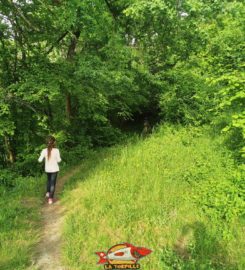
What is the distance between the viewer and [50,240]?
5.12 meters

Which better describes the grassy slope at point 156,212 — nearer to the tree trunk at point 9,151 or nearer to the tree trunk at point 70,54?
the tree trunk at point 9,151

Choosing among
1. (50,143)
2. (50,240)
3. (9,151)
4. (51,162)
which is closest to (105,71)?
(50,143)

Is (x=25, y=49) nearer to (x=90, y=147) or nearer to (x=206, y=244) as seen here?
(x=90, y=147)

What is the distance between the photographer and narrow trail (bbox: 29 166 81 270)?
173 inches

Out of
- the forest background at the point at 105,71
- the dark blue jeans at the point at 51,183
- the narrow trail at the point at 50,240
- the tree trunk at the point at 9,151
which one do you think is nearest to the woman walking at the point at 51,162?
the dark blue jeans at the point at 51,183

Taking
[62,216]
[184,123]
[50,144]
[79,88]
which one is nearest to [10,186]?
[50,144]

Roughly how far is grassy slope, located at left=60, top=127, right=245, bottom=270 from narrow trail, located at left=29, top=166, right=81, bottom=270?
0.17 meters

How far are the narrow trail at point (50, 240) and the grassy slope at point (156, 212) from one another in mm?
174

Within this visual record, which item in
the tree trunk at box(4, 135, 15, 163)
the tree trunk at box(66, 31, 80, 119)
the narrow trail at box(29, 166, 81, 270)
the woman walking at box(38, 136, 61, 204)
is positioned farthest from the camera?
the tree trunk at box(66, 31, 80, 119)

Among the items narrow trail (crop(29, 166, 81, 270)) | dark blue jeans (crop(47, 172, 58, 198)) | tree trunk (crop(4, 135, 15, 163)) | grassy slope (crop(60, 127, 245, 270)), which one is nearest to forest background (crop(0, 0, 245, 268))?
tree trunk (crop(4, 135, 15, 163))

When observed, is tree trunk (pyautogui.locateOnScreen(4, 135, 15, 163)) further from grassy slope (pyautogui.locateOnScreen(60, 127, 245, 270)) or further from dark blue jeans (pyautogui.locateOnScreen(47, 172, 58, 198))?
dark blue jeans (pyautogui.locateOnScreen(47, 172, 58, 198))

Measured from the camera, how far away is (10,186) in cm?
838

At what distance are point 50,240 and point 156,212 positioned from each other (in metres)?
2.09

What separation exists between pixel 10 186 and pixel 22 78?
340cm
